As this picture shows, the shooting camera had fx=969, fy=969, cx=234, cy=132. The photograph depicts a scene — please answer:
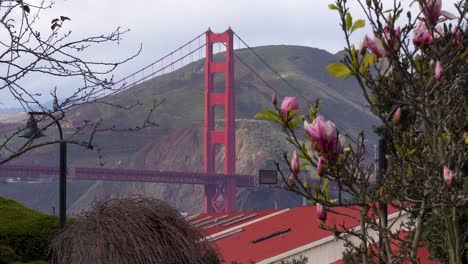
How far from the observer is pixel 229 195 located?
5059 inches

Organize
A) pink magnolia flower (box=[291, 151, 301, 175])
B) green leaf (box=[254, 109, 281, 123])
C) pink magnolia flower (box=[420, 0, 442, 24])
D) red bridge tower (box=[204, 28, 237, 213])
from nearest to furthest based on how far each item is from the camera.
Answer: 1. green leaf (box=[254, 109, 281, 123])
2. pink magnolia flower (box=[420, 0, 442, 24])
3. pink magnolia flower (box=[291, 151, 301, 175])
4. red bridge tower (box=[204, 28, 237, 213])

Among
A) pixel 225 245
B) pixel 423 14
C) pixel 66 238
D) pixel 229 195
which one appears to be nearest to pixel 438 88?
pixel 423 14

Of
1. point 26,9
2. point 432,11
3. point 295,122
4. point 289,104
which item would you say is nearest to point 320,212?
point 295,122

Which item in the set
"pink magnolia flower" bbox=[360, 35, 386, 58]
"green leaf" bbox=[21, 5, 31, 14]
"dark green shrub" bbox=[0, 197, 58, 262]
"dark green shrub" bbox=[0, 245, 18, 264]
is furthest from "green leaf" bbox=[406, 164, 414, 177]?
"dark green shrub" bbox=[0, 197, 58, 262]

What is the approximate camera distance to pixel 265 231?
1539 inches

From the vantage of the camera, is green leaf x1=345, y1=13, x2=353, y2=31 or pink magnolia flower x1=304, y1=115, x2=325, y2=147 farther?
green leaf x1=345, y1=13, x2=353, y2=31

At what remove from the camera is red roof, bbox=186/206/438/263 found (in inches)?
1344

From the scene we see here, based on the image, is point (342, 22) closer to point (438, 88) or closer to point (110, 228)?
point (438, 88)

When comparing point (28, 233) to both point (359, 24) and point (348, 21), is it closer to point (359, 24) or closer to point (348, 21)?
point (348, 21)

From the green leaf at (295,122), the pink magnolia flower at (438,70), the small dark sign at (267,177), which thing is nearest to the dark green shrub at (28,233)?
the green leaf at (295,122)

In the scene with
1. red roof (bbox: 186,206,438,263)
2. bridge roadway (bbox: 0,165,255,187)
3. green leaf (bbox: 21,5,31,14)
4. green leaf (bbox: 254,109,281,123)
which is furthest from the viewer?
bridge roadway (bbox: 0,165,255,187)

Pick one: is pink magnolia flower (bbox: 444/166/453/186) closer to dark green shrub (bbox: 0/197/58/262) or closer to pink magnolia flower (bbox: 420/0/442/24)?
pink magnolia flower (bbox: 420/0/442/24)

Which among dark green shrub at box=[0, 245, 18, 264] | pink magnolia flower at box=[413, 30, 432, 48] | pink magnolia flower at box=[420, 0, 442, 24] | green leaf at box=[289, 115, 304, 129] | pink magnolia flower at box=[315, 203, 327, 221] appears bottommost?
dark green shrub at box=[0, 245, 18, 264]

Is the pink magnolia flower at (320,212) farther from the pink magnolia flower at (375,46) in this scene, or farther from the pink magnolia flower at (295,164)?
the pink magnolia flower at (375,46)
